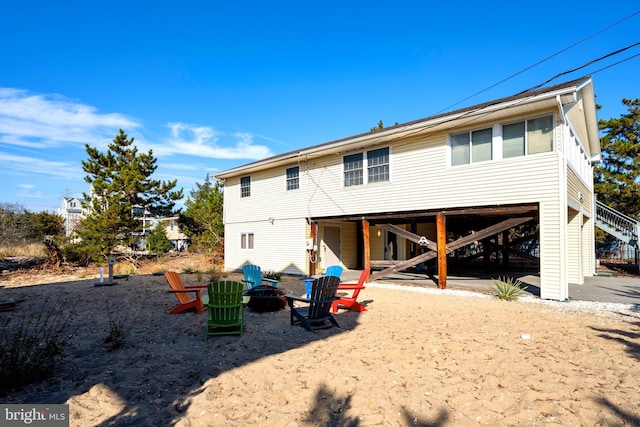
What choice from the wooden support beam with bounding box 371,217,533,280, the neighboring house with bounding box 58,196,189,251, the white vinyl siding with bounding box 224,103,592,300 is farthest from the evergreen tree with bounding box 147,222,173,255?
the wooden support beam with bounding box 371,217,533,280

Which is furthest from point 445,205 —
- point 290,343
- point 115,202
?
point 115,202

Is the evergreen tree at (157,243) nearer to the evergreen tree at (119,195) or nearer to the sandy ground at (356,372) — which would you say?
the evergreen tree at (119,195)

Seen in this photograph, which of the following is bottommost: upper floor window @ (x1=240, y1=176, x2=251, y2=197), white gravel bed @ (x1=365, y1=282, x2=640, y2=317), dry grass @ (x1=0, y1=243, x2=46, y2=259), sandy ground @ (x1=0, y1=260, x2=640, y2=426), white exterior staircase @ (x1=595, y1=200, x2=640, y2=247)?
white gravel bed @ (x1=365, y1=282, x2=640, y2=317)

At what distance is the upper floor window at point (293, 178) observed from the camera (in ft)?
51.6

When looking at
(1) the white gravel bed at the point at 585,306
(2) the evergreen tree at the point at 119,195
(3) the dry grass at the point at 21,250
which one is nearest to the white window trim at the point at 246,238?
(2) the evergreen tree at the point at 119,195

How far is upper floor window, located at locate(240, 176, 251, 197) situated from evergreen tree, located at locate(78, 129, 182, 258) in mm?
7608

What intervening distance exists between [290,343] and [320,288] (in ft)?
4.11

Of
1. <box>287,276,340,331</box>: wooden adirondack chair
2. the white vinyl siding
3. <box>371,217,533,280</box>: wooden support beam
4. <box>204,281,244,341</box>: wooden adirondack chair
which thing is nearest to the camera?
<box>204,281,244,341</box>: wooden adirondack chair

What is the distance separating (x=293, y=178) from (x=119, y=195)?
1166 cm

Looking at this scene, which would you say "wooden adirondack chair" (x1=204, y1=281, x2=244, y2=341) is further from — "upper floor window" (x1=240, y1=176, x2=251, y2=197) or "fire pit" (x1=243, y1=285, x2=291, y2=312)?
"upper floor window" (x1=240, y1=176, x2=251, y2=197)

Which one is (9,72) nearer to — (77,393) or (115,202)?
(115,202)

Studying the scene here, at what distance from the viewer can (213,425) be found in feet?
10.5

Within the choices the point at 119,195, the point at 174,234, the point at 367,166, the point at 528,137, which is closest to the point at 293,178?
the point at 367,166

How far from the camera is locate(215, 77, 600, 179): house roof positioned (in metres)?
8.96
